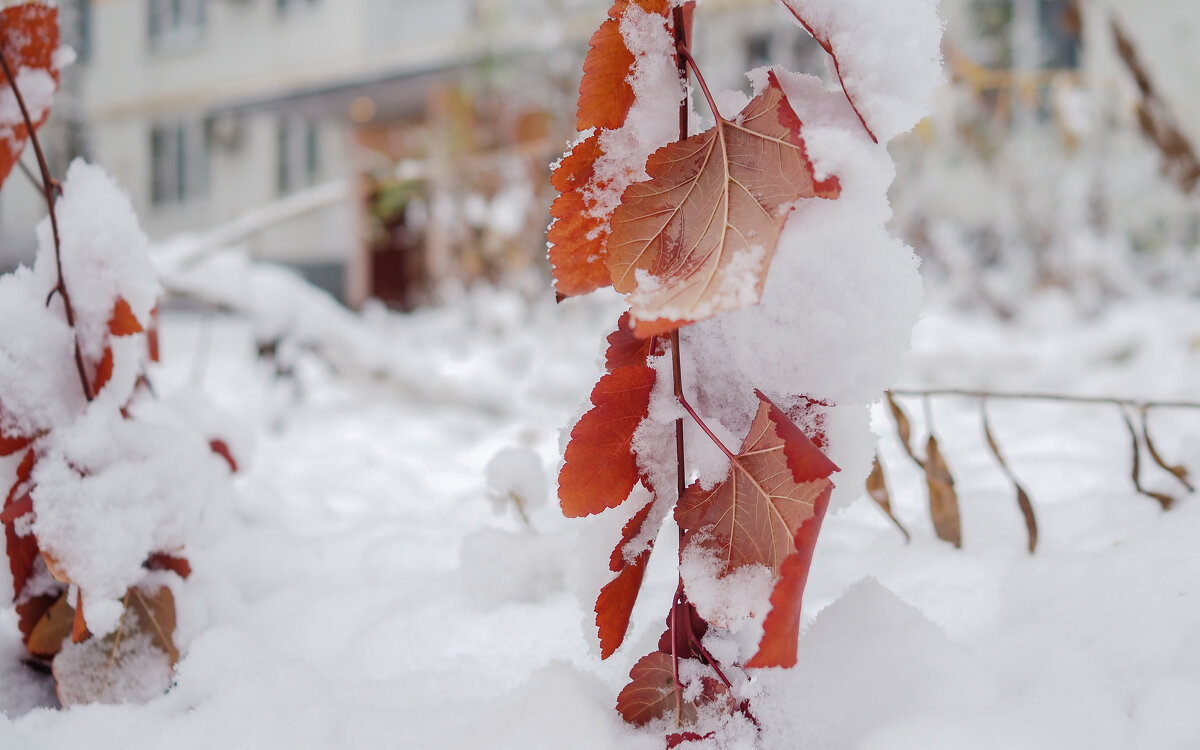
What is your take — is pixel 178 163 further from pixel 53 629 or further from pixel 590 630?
pixel 590 630

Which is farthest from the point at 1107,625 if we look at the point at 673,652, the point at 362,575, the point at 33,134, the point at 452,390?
the point at 452,390

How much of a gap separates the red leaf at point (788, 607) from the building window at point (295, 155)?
1189cm

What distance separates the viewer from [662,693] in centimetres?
43

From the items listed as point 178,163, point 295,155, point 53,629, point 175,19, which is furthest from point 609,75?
point 175,19

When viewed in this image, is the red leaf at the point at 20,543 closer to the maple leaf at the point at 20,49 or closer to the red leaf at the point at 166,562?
the red leaf at the point at 166,562

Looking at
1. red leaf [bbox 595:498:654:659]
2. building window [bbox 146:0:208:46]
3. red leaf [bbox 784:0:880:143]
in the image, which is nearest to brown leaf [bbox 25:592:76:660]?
red leaf [bbox 595:498:654:659]

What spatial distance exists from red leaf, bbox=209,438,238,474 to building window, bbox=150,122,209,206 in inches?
469

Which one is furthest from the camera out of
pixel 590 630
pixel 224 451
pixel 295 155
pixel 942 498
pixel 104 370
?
pixel 295 155

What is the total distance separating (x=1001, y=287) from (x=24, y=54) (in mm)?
5278

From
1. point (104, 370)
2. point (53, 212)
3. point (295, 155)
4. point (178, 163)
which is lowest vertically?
point (178, 163)

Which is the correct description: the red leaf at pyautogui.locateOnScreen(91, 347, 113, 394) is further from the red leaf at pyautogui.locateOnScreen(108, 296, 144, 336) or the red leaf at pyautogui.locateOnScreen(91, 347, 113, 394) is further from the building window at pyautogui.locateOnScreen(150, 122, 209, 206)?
Result: the building window at pyautogui.locateOnScreen(150, 122, 209, 206)

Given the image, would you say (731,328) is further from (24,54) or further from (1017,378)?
(1017,378)

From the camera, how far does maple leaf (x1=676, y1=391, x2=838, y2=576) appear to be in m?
0.35

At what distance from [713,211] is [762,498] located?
0.14 m
